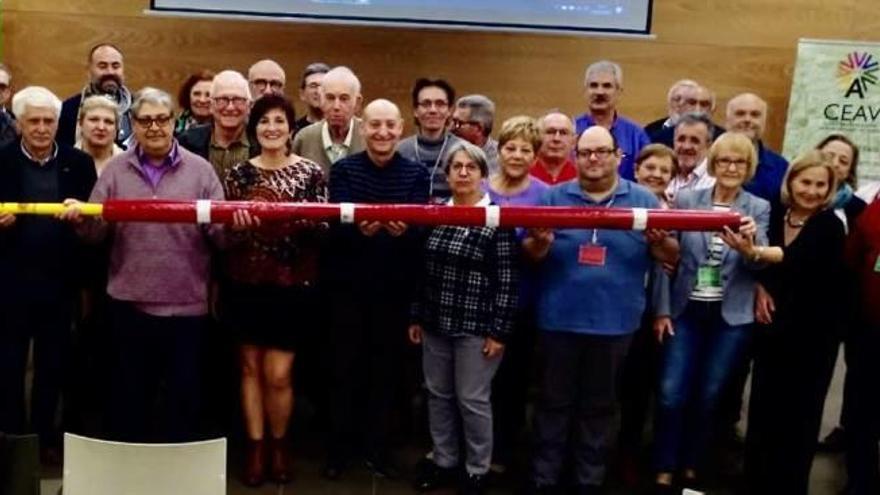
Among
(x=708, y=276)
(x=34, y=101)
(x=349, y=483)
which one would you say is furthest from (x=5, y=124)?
(x=708, y=276)

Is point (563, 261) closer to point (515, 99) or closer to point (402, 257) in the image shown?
point (402, 257)

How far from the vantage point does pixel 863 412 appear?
11.8 ft

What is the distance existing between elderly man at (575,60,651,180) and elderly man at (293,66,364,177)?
47.4 inches

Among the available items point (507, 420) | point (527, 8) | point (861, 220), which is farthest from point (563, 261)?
point (527, 8)

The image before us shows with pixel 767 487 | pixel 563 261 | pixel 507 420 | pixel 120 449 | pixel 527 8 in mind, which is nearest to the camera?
pixel 120 449

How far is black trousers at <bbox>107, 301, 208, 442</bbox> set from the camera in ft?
11.2

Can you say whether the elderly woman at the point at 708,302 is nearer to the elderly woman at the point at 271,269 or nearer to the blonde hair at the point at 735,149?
the blonde hair at the point at 735,149

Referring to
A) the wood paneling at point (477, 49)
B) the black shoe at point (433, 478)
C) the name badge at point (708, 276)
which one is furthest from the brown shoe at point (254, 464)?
the wood paneling at point (477, 49)

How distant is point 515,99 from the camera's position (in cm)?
634

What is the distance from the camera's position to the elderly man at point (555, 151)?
3.88 meters

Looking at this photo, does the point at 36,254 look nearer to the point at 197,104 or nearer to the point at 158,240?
the point at 158,240

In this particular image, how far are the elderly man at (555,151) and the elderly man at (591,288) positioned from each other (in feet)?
1.54

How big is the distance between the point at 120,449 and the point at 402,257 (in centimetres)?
135

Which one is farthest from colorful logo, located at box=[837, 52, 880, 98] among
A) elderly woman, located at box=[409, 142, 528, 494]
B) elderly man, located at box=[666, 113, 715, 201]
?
elderly woman, located at box=[409, 142, 528, 494]
